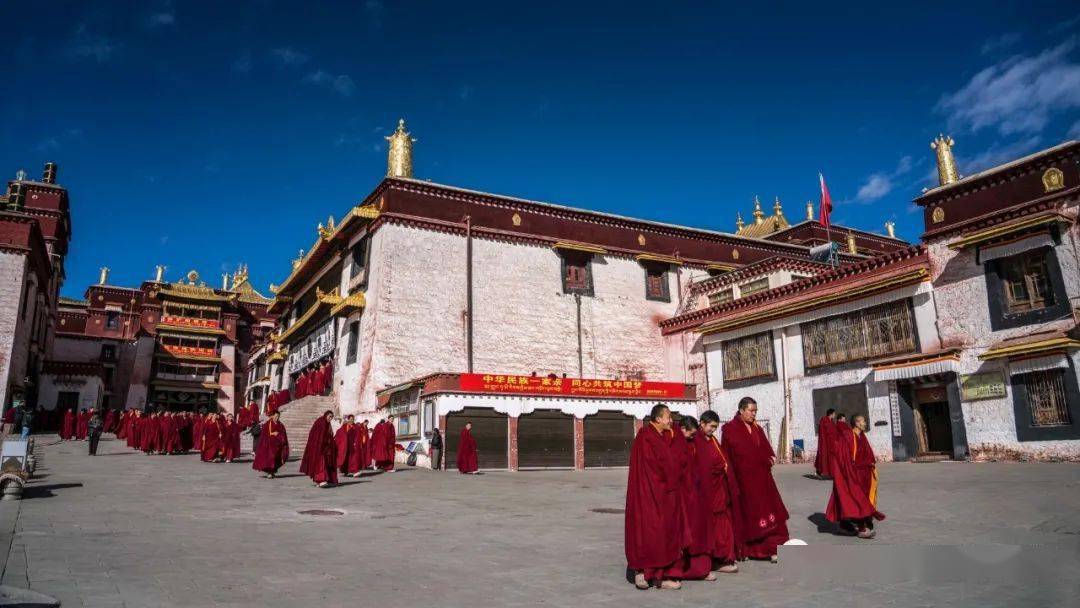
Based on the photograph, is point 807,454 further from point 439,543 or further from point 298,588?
point 298,588

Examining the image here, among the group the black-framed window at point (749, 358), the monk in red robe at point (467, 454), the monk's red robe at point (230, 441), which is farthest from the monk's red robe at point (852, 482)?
the monk's red robe at point (230, 441)

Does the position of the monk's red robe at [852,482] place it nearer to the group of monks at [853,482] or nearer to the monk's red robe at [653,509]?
the group of monks at [853,482]

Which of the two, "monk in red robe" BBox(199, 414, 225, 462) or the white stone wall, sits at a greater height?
the white stone wall

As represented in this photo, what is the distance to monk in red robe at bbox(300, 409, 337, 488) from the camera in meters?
13.3

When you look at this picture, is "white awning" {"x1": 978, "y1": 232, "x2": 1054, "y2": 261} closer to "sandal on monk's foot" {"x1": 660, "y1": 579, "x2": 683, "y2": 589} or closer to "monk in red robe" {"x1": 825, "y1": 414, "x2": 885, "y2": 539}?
"monk in red robe" {"x1": 825, "y1": 414, "x2": 885, "y2": 539}

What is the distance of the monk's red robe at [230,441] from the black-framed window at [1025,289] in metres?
21.0

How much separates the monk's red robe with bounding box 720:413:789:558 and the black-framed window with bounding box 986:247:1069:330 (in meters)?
13.8

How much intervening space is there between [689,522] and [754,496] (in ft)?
3.90

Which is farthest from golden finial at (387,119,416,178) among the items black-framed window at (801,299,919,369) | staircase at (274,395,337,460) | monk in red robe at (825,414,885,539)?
monk in red robe at (825,414,885,539)

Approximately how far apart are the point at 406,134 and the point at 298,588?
26013 millimetres

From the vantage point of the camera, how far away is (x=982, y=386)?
17.1 metres

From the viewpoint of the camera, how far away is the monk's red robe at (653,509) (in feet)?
17.7

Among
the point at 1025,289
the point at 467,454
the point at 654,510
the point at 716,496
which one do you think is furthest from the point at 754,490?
the point at 1025,289

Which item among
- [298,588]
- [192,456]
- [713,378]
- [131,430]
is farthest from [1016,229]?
[131,430]
